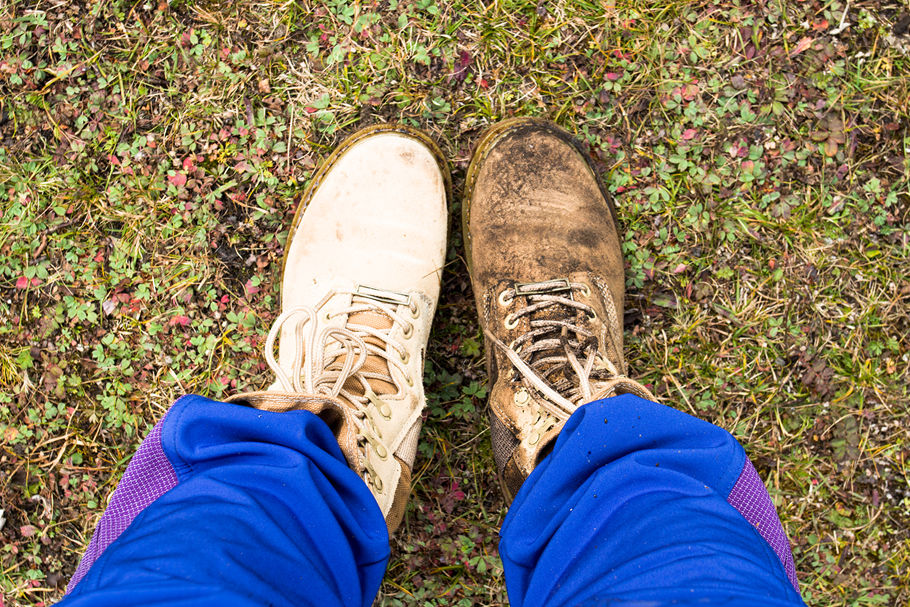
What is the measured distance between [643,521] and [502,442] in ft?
2.34

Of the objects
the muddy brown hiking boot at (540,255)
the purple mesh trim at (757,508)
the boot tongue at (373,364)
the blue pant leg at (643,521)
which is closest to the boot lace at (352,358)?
the boot tongue at (373,364)

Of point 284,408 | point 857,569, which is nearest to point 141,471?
point 284,408

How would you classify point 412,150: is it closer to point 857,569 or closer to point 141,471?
point 141,471

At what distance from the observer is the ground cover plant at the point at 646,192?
230cm

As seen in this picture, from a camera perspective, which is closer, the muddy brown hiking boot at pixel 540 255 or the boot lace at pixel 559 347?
the boot lace at pixel 559 347

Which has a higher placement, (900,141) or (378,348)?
(900,141)

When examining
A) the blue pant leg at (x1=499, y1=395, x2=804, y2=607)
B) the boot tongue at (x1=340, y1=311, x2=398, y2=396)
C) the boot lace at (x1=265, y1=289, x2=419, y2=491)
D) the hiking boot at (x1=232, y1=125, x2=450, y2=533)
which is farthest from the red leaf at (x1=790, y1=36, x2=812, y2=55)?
the boot tongue at (x1=340, y1=311, x2=398, y2=396)

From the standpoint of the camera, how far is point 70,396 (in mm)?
2445

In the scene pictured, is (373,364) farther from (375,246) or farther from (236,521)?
(236,521)

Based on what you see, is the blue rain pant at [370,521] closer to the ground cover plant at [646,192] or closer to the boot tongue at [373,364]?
the boot tongue at [373,364]

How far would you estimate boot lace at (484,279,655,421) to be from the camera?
1.88m

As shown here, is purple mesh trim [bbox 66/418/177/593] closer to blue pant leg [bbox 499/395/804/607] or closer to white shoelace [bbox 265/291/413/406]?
white shoelace [bbox 265/291/413/406]

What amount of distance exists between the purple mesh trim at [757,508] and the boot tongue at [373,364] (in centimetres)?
119

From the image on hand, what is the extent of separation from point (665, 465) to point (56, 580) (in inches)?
104
